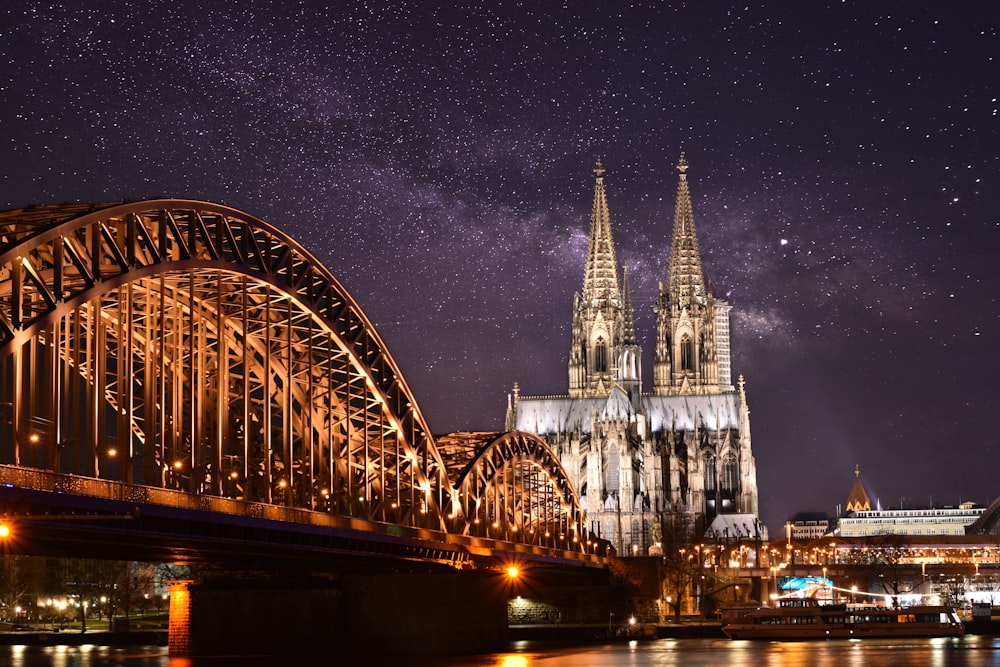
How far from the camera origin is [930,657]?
90.7m

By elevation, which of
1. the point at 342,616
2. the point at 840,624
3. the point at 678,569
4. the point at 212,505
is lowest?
the point at 840,624

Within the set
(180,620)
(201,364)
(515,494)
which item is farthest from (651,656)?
(201,364)

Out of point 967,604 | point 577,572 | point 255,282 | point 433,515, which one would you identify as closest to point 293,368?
point 255,282

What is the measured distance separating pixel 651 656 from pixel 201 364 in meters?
44.2

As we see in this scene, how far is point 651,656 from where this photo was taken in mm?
95812

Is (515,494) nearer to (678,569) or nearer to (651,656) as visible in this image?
(651,656)

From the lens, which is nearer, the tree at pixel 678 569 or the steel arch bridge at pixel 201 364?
the steel arch bridge at pixel 201 364

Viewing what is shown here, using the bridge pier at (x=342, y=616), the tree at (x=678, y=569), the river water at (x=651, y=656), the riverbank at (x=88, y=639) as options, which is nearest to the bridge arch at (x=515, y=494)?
the bridge pier at (x=342, y=616)

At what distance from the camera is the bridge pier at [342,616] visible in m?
90.3

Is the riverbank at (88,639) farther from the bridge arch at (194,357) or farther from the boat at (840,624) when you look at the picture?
the boat at (840,624)

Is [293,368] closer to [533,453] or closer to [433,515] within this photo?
[433,515]

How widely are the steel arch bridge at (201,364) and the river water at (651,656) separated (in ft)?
30.2

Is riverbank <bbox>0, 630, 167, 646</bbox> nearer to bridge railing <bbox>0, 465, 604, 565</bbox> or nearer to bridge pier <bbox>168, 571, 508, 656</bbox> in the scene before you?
bridge pier <bbox>168, 571, 508, 656</bbox>

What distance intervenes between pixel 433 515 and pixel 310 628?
969 centimetres
